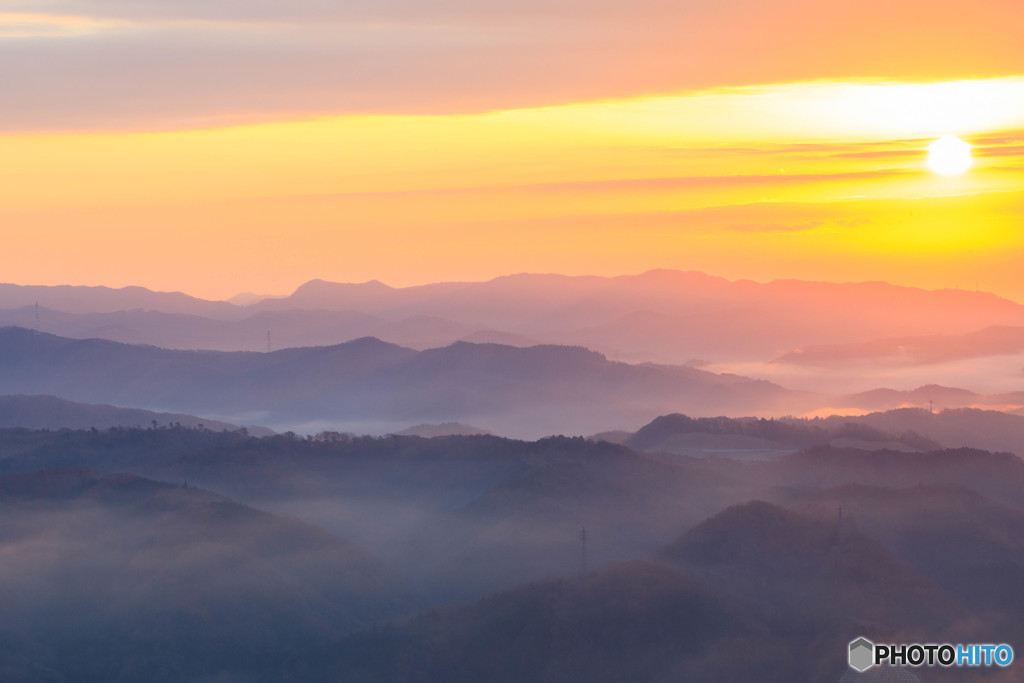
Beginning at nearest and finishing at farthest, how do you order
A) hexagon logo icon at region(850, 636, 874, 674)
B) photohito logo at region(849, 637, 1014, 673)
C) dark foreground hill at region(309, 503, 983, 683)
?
hexagon logo icon at region(850, 636, 874, 674)
photohito logo at region(849, 637, 1014, 673)
dark foreground hill at region(309, 503, 983, 683)

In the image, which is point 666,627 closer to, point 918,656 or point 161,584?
point 918,656

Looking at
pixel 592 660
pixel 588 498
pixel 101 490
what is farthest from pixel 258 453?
pixel 592 660

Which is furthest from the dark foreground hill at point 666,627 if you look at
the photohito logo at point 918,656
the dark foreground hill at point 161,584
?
the dark foreground hill at point 161,584

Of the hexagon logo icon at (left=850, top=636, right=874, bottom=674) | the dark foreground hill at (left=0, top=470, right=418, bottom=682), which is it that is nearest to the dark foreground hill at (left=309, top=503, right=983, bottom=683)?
the hexagon logo icon at (left=850, top=636, right=874, bottom=674)

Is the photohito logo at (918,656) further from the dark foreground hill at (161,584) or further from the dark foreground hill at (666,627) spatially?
the dark foreground hill at (161,584)

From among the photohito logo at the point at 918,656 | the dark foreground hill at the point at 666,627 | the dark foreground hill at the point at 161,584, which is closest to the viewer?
the photohito logo at the point at 918,656

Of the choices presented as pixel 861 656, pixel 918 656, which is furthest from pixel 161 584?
pixel 918 656

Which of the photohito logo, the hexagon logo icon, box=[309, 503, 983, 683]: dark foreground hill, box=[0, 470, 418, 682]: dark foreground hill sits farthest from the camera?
box=[0, 470, 418, 682]: dark foreground hill

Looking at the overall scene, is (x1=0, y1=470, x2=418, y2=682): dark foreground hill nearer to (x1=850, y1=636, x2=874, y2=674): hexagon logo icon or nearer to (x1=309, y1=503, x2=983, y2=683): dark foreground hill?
(x1=309, y1=503, x2=983, y2=683): dark foreground hill

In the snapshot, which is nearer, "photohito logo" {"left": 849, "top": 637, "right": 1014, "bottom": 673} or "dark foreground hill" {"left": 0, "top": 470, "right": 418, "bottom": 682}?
"photohito logo" {"left": 849, "top": 637, "right": 1014, "bottom": 673}
